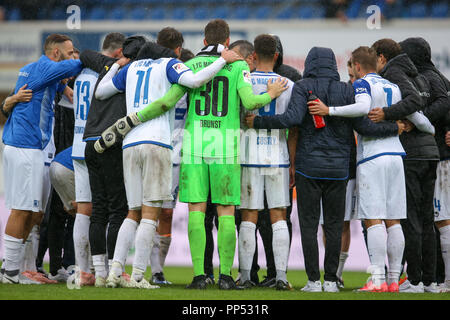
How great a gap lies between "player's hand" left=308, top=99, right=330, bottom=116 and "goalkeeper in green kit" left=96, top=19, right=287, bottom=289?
41cm

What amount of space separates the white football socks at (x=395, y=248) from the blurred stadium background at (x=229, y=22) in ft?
19.4

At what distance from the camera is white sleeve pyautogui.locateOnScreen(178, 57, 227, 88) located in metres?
5.88

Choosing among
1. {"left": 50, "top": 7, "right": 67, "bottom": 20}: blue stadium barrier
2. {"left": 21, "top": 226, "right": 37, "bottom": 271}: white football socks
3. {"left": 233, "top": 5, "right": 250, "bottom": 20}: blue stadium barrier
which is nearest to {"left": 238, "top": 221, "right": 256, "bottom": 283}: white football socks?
{"left": 21, "top": 226, "right": 37, "bottom": 271}: white football socks

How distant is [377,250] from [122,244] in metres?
2.41

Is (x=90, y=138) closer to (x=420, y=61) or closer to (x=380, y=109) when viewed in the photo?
(x=380, y=109)

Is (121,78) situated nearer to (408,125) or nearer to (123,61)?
(123,61)

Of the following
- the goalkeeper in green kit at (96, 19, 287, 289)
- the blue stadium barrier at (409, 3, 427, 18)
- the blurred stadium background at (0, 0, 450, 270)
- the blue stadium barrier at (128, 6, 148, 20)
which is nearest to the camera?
the goalkeeper in green kit at (96, 19, 287, 289)

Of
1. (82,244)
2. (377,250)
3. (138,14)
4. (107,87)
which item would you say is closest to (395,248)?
(377,250)

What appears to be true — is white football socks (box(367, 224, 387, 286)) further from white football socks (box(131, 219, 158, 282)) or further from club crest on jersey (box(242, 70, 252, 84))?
white football socks (box(131, 219, 158, 282))

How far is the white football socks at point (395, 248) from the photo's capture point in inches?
247

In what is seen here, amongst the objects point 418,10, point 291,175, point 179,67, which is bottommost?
point 291,175

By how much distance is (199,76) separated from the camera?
5.90 meters

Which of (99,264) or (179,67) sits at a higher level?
(179,67)

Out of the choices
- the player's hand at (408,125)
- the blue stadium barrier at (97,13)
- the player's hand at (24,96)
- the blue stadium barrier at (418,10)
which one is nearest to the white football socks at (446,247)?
the player's hand at (408,125)
